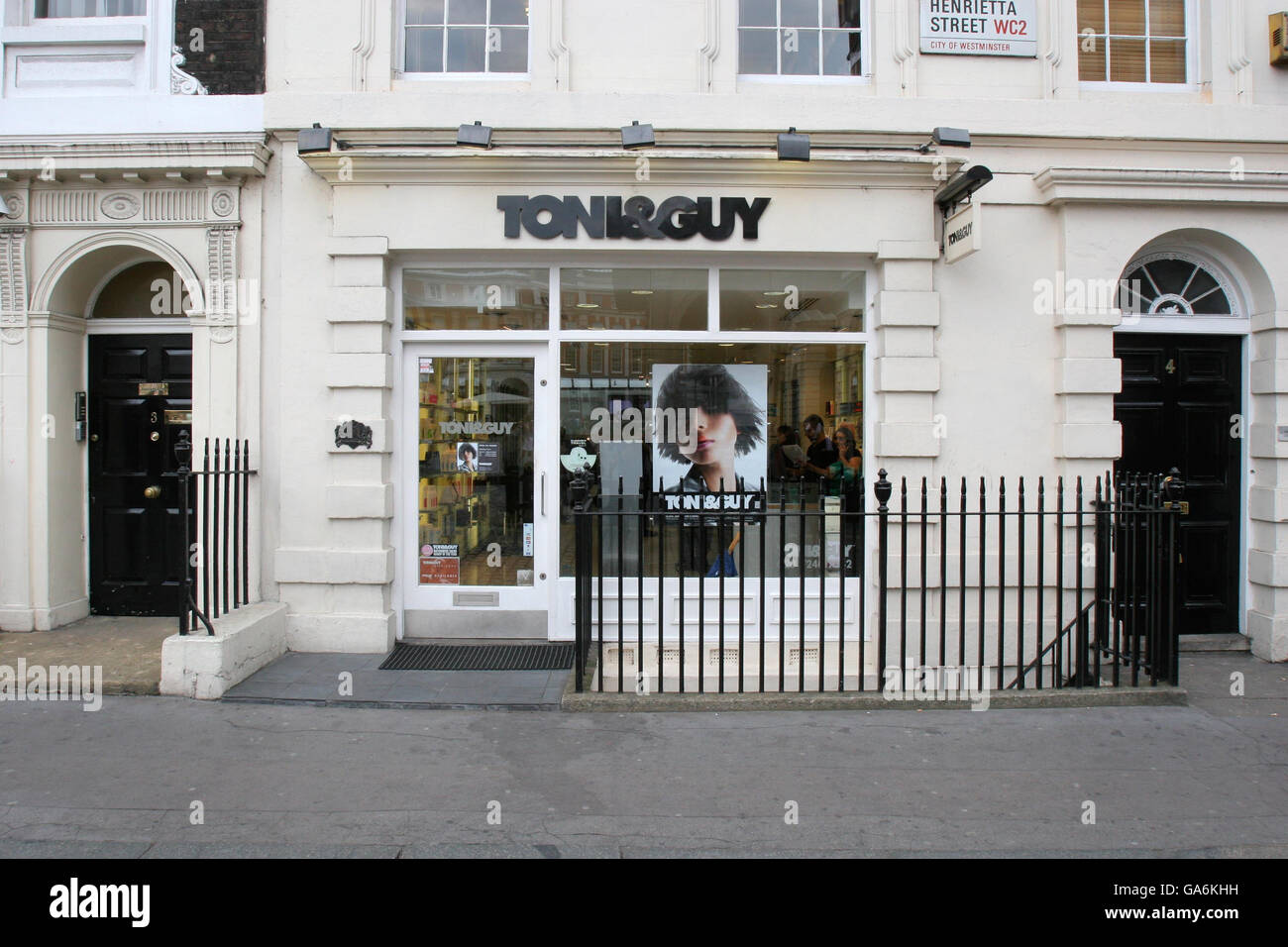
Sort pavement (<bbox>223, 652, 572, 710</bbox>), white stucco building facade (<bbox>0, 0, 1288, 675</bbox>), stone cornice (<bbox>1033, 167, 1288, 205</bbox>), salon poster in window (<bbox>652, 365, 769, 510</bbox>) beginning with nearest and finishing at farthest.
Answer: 1. pavement (<bbox>223, 652, 572, 710</bbox>)
2. stone cornice (<bbox>1033, 167, 1288, 205</bbox>)
3. white stucco building facade (<bbox>0, 0, 1288, 675</bbox>)
4. salon poster in window (<bbox>652, 365, 769, 510</bbox>)

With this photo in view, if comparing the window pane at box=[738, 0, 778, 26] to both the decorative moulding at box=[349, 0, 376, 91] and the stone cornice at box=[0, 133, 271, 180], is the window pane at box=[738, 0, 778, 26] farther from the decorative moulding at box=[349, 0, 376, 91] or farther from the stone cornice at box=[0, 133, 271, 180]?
the stone cornice at box=[0, 133, 271, 180]

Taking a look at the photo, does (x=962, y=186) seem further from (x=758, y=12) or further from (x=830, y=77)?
(x=758, y=12)

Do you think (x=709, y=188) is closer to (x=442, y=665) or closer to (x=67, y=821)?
(x=442, y=665)

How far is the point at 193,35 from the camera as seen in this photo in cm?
701

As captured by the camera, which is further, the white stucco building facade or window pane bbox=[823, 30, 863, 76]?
window pane bbox=[823, 30, 863, 76]

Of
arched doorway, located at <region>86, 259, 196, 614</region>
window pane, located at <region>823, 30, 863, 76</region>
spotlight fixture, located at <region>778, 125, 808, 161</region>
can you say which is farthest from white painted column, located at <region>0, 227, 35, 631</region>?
window pane, located at <region>823, 30, 863, 76</region>

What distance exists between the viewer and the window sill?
7020 mm

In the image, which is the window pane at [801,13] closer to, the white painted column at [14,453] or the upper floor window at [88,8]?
the upper floor window at [88,8]

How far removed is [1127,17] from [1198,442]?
376 centimetres

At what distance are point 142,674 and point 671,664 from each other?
155 inches

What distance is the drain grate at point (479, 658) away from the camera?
661 centimetres

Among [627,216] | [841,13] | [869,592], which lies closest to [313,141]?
[627,216]

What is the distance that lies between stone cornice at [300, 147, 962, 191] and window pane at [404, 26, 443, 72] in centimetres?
109

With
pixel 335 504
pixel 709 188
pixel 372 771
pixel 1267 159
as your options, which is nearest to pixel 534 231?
pixel 709 188
